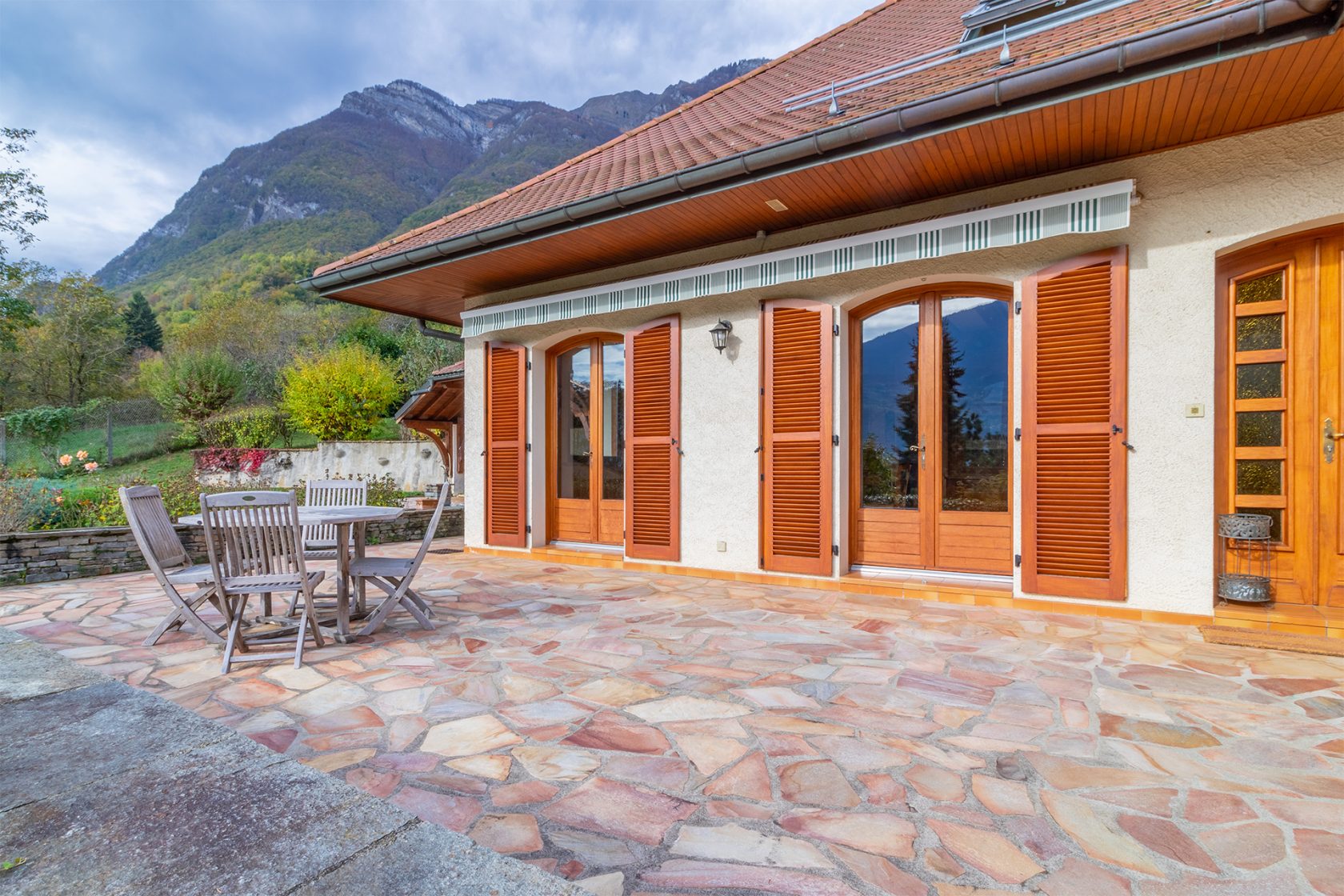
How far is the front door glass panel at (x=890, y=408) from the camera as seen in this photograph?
5.38 meters

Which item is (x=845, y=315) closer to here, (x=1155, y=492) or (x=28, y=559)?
(x=1155, y=492)

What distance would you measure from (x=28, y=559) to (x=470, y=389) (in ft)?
14.5

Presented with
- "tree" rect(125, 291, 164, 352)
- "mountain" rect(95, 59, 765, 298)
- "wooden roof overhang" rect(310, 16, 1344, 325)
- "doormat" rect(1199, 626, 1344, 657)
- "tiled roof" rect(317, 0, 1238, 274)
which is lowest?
"doormat" rect(1199, 626, 1344, 657)

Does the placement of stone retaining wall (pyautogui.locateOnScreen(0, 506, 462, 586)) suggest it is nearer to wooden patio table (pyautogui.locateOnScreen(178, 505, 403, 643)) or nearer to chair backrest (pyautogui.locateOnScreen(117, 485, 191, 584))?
chair backrest (pyautogui.locateOnScreen(117, 485, 191, 584))

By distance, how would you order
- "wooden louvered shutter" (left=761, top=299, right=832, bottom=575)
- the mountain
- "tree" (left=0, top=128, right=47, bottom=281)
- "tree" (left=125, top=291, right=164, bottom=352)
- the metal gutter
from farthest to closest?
1. the mountain
2. "tree" (left=125, top=291, right=164, bottom=352)
3. "tree" (left=0, top=128, right=47, bottom=281)
4. "wooden louvered shutter" (left=761, top=299, right=832, bottom=575)
5. the metal gutter

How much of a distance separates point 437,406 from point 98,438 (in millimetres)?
11682

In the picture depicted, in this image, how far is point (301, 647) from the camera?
3426mm

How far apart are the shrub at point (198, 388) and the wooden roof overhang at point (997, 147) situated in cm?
1346

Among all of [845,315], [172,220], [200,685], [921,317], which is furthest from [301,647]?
[172,220]

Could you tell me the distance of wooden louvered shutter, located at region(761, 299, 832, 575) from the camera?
5.50 metres

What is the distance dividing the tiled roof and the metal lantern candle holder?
117 inches

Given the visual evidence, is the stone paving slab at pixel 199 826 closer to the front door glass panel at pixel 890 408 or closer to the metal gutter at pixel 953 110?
the metal gutter at pixel 953 110

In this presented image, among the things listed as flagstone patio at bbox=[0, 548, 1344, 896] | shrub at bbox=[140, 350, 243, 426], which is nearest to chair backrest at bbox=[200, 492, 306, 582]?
flagstone patio at bbox=[0, 548, 1344, 896]

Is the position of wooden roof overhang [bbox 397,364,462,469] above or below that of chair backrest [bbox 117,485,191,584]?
above
